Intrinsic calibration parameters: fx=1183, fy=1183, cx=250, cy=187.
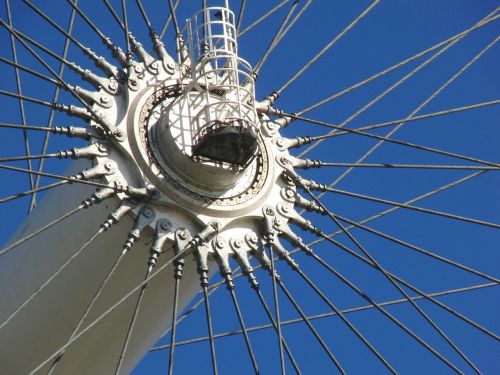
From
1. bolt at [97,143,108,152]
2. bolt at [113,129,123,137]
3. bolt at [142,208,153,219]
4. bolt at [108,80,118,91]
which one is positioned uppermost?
bolt at [108,80,118,91]

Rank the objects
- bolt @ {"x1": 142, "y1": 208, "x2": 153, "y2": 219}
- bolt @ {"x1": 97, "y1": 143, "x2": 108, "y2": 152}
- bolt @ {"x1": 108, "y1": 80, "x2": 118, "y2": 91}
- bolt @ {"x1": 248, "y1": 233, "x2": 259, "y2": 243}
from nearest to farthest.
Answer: bolt @ {"x1": 142, "y1": 208, "x2": 153, "y2": 219} → bolt @ {"x1": 97, "y1": 143, "x2": 108, "y2": 152} → bolt @ {"x1": 248, "y1": 233, "x2": 259, "y2": 243} → bolt @ {"x1": 108, "y1": 80, "x2": 118, "y2": 91}

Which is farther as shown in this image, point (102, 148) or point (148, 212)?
point (102, 148)

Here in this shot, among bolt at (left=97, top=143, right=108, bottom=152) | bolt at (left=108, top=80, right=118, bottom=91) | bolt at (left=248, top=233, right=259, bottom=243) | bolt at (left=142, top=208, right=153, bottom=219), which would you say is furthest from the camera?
bolt at (left=108, top=80, right=118, bottom=91)

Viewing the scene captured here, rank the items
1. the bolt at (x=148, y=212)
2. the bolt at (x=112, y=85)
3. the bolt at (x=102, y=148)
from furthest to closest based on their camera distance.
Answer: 1. the bolt at (x=112, y=85)
2. the bolt at (x=102, y=148)
3. the bolt at (x=148, y=212)

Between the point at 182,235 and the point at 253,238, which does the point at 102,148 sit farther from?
the point at 253,238

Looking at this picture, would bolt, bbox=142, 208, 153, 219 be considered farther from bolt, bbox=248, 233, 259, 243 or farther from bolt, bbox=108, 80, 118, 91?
bolt, bbox=108, 80, 118, 91

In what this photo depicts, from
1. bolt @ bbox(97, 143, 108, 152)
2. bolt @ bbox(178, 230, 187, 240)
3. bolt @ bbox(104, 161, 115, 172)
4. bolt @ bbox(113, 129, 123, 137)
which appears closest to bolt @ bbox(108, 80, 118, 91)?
bolt @ bbox(113, 129, 123, 137)

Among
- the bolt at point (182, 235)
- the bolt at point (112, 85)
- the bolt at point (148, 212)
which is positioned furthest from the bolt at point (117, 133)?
the bolt at point (182, 235)

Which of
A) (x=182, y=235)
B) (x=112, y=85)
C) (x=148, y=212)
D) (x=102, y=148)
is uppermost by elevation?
(x=112, y=85)

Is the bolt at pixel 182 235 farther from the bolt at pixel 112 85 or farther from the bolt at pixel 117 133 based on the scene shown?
the bolt at pixel 112 85

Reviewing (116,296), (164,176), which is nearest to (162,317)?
(116,296)

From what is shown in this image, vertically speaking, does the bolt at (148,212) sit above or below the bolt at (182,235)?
above

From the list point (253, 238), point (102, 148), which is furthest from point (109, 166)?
point (253, 238)

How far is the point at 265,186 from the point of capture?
877 cm
